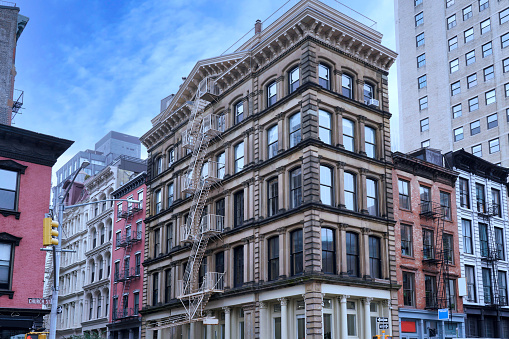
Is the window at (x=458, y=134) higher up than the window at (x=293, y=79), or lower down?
higher up

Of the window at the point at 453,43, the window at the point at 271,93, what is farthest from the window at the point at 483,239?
the window at the point at 453,43

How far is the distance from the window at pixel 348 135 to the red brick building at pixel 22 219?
640 inches

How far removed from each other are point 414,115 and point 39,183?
55.8m

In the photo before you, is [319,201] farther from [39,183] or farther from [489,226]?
[489,226]

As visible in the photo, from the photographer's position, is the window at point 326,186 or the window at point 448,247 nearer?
the window at point 326,186

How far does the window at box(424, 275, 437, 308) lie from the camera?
41.8 meters

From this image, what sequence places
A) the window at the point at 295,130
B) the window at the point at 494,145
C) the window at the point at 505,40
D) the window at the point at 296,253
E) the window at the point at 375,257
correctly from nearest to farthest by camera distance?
1. the window at the point at 296,253
2. the window at the point at 295,130
3. the window at the point at 375,257
4. the window at the point at 494,145
5. the window at the point at 505,40

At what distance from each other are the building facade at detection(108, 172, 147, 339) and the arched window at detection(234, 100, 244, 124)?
54.5ft

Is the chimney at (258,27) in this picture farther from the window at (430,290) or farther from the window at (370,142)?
the window at (430,290)

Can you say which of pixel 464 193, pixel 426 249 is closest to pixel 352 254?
pixel 426 249

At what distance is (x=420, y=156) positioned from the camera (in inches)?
1832

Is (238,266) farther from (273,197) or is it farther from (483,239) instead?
(483,239)

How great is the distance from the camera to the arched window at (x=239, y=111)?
141ft

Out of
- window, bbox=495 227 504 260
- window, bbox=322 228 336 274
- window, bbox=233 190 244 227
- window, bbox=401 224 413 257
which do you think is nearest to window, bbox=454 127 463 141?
window, bbox=495 227 504 260
